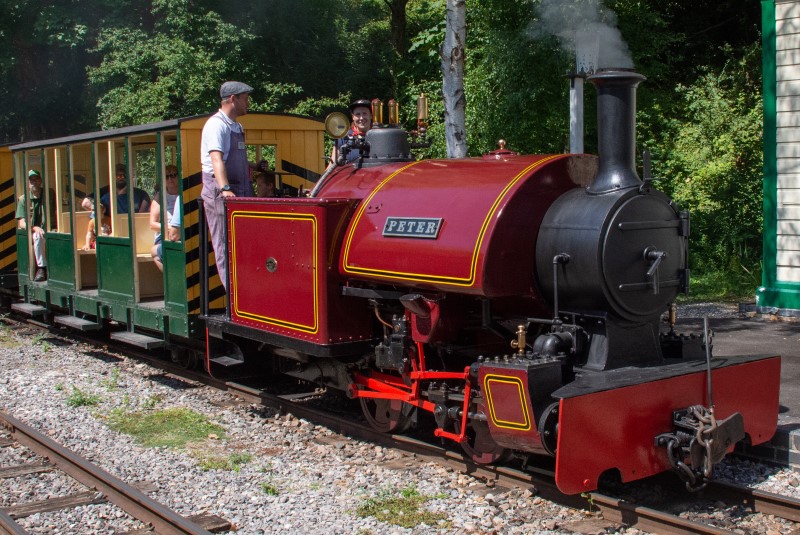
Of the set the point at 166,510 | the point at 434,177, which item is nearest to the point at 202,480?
the point at 166,510

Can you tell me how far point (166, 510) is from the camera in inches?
188

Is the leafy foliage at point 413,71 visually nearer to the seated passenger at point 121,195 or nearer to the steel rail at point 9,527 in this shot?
the seated passenger at point 121,195

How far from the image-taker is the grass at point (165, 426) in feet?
21.2

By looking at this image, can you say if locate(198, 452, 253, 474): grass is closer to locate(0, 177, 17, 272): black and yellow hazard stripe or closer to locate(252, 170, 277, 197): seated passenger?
locate(252, 170, 277, 197): seated passenger

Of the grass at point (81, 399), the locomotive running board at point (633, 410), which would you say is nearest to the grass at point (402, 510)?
the locomotive running board at point (633, 410)

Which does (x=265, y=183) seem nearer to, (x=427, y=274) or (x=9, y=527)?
(x=427, y=274)

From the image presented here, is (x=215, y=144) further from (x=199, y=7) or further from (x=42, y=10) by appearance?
(x=42, y=10)

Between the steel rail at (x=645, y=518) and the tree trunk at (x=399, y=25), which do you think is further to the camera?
the tree trunk at (x=399, y=25)

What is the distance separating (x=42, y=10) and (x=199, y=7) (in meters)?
4.75

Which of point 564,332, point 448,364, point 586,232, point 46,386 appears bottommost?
point 46,386

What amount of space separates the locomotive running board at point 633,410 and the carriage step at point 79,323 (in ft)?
21.5

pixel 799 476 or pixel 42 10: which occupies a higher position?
pixel 42 10

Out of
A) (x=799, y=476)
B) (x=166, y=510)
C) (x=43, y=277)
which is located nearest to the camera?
(x=166, y=510)

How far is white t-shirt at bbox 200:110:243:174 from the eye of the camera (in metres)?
6.87
